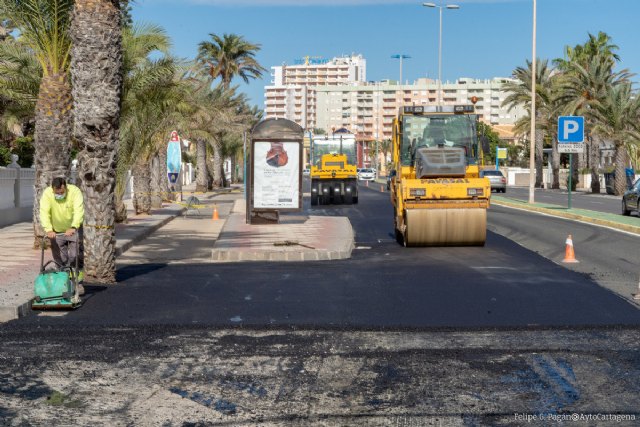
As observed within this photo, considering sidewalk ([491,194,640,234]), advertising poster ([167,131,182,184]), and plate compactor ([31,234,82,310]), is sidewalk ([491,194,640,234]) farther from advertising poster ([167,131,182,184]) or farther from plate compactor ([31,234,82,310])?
plate compactor ([31,234,82,310])

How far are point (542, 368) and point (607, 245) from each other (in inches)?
557

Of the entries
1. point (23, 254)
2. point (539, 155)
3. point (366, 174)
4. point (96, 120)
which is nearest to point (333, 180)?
point (23, 254)

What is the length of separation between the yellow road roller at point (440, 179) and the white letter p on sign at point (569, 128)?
15.0m

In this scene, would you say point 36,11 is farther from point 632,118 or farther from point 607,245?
point 632,118

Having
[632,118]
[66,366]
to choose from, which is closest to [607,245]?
[66,366]

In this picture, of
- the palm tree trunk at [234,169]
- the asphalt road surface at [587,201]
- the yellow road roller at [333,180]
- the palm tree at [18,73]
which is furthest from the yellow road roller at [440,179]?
the palm tree trunk at [234,169]

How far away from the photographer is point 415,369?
798 centimetres

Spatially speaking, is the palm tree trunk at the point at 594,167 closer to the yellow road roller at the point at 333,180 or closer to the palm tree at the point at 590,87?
the palm tree at the point at 590,87

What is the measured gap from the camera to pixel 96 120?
14.3 m

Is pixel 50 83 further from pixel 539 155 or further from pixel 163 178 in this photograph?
pixel 539 155

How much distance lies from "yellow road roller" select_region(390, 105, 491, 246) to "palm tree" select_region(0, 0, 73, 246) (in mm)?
7414

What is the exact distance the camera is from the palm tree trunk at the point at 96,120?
14312mm

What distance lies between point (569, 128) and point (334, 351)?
28743 mm

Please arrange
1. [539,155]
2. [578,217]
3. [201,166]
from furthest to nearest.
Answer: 1. [539,155]
2. [201,166]
3. [578,217]
